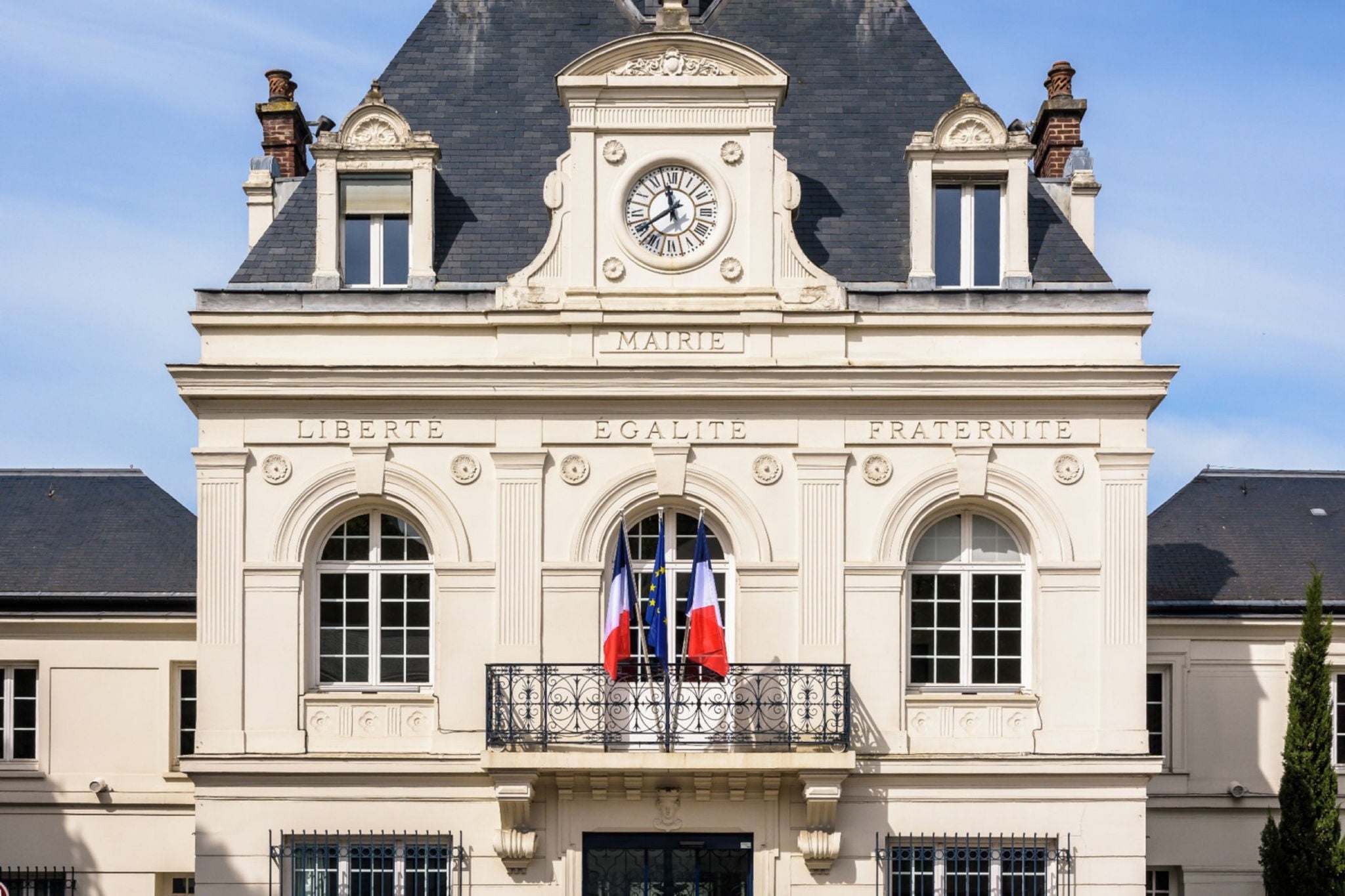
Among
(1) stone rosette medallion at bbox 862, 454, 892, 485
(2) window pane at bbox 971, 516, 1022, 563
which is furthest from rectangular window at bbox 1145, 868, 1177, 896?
(1) stone rosette medallion at bbox 862, 454, 892, 485

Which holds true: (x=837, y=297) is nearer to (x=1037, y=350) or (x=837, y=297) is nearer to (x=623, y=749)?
(x=1037, y=350)

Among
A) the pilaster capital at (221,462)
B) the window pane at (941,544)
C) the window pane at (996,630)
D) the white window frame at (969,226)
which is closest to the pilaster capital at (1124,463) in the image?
the window pane at (996,630)

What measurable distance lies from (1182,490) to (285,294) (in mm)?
14906

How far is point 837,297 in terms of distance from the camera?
875 inches

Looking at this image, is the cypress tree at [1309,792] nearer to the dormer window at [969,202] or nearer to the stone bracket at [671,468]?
the dormer window at [969,202]

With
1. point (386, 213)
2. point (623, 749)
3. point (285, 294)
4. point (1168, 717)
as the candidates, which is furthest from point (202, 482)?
point (1168, 717)

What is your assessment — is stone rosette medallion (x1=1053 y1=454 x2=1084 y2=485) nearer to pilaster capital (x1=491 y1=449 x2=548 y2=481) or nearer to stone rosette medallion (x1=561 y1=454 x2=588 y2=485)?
stone rosette medallion (x1=561 y1=454 x2=588 y2=485)

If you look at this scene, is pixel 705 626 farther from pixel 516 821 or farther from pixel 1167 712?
pixel 1167 712

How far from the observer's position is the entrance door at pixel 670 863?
2175cm

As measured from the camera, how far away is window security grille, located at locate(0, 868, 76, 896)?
26109 mm

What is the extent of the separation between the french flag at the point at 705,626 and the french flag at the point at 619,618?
689mm

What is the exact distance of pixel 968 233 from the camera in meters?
22.8

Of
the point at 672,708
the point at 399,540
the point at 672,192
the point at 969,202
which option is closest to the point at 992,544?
the point at 969,202

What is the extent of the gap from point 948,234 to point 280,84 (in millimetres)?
9666
